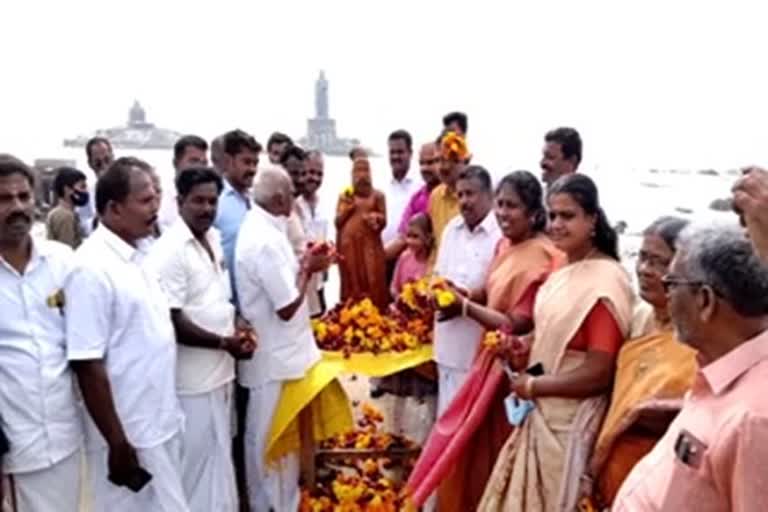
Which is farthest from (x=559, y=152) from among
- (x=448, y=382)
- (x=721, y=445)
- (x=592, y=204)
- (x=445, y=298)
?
(x=721, y=445)

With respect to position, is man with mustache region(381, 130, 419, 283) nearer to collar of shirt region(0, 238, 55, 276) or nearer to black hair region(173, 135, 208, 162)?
black hair region(173, 135, 208, 162)

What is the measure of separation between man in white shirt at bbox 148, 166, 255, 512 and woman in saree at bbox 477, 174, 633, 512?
128cm

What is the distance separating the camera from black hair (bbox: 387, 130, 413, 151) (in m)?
7.10

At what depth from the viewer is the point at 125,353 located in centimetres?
336

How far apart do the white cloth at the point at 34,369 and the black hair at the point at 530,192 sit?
196 cm

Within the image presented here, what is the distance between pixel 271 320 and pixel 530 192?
1370mm

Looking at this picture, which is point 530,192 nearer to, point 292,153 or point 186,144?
point 292,153

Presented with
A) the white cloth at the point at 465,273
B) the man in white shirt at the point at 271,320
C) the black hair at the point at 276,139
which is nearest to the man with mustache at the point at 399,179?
the black hair at the point at 276,139

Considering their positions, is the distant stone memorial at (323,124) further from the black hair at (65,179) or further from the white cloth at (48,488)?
the white cloth at (48,488)

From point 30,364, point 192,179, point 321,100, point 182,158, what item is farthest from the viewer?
point 321,100

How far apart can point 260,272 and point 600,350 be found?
5.56ft

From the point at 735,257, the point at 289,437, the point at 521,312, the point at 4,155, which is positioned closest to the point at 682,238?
the point at 735,257

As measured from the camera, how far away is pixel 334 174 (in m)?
8.94

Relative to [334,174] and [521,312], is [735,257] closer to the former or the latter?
[521,312]
